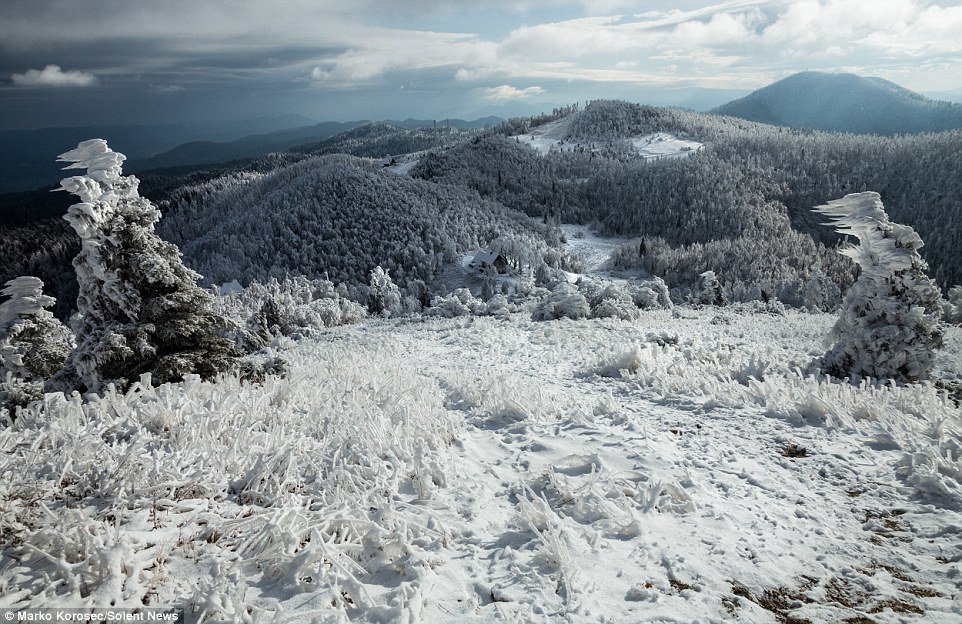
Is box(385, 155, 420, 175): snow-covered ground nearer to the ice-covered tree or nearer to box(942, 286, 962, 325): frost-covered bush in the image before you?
box(942, 286, 962, 325): frost-covered bush

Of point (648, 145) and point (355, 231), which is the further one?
point (648, 145)

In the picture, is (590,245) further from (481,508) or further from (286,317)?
(481,508)

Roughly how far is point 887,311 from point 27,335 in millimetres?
26098

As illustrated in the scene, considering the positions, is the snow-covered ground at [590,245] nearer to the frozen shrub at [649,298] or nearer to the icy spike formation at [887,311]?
the frozen shrub at [649,298]

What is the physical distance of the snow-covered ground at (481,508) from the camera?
3594 mm

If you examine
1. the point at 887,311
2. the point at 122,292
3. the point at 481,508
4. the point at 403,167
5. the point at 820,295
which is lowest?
the point at 820,295

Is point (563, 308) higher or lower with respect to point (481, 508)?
lower

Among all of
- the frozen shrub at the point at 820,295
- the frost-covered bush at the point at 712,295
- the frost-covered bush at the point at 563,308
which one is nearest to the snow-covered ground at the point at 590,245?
the frost-covered bush at the point at 712,295

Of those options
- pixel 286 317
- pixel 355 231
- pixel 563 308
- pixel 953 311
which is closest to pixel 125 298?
pixel 563 308

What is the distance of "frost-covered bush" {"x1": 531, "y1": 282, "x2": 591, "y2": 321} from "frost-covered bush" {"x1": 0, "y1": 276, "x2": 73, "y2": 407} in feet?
68.6

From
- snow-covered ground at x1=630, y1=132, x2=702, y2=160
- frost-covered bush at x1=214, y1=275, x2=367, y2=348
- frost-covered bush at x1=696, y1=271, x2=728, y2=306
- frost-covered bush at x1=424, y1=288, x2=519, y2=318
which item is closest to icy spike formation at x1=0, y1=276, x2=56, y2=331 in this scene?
frost-covered bush at x1=214, y1=275, x2=367, y2=348

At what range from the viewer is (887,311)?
41.8ft

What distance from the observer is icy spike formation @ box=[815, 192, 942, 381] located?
41.0 feet

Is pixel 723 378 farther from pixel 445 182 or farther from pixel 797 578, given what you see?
pixel 445 182
